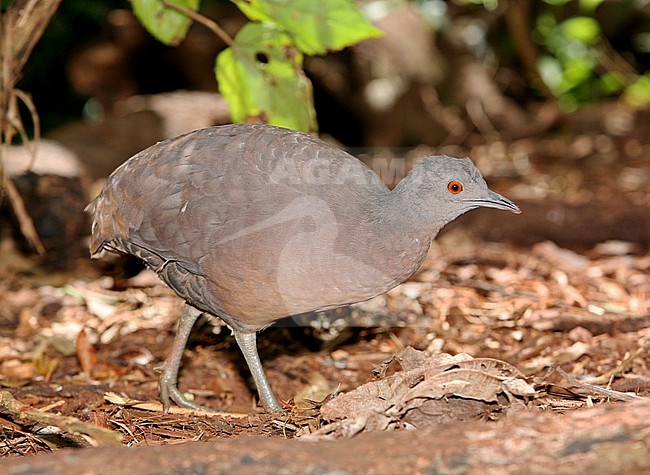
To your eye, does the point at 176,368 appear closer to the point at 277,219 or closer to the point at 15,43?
the point at 277,219

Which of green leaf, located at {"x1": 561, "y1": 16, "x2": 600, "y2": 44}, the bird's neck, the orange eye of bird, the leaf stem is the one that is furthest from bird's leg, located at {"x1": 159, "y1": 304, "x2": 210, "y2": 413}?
green leaf, located at {"x1": 561, "y1": 16, "x2": 600, "y2": 44}

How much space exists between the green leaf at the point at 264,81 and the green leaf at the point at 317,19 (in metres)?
0.14

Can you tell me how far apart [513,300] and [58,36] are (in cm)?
527

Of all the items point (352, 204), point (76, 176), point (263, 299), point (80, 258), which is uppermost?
point (352, 204)

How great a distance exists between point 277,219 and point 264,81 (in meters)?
1.27

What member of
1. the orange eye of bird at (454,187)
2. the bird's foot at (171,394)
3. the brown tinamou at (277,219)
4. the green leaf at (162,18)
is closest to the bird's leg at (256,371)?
the brown tinamou at (277,219)

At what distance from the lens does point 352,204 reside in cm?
323

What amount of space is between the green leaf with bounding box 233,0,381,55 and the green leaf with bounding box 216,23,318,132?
Result: 0.14m

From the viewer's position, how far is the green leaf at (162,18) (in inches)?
169

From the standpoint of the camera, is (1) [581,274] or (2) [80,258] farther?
(2) [80,258]

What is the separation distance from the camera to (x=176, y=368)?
3.75m

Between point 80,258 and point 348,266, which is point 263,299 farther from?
point 80,258

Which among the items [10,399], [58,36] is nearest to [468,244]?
[10,399]

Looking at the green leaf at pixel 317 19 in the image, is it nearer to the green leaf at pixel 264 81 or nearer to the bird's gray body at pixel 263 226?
the green leaf at pixel 264 81
